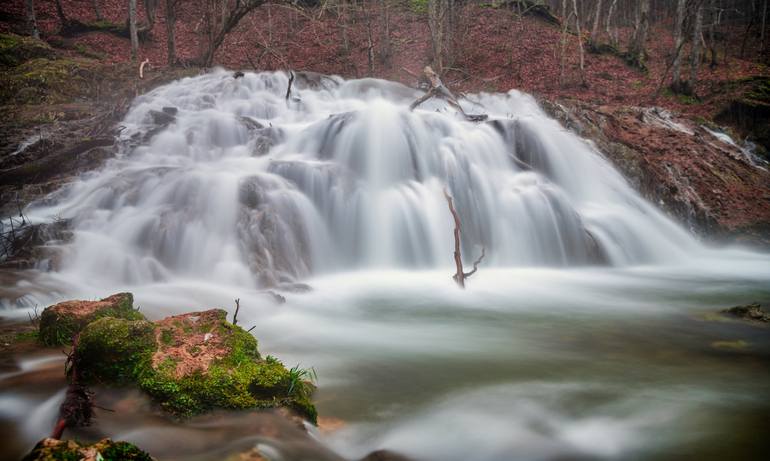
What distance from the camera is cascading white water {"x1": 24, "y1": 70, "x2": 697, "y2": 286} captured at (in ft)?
26.1

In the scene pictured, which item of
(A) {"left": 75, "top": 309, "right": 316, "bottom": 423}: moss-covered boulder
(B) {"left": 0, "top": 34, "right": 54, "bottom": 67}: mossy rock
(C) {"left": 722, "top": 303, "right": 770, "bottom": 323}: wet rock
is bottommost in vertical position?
(C) {"left": 722, "top": 303, "right": 770, "bottom": 323}: wet rock

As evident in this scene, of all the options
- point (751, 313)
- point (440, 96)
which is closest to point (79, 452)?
point (751, 313)

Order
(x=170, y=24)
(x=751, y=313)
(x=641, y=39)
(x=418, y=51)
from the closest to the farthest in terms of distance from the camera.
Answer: (x=751, y=313), (x=170, y=24), (x=641, y=39), (x=418, y=51)

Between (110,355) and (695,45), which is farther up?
(695,45)

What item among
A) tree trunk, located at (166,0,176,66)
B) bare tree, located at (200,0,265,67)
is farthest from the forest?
tree trunk, located at (166,0,176,66)

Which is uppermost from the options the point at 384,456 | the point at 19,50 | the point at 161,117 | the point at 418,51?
the point at 418,51

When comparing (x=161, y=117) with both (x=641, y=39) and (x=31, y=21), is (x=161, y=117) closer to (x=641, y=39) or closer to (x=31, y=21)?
(x=31, y=21)

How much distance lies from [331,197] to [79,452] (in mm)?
7900

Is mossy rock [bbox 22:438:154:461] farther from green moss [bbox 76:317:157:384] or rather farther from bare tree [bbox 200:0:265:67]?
bare tree [bbox 200:0:265:67]

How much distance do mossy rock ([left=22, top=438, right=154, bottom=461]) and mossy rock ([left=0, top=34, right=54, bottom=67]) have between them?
1543cm

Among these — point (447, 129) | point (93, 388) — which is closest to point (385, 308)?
point (93, 388)

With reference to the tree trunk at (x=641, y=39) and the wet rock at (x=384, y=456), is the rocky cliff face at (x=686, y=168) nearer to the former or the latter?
the tree trunk at (x=641, y=39)

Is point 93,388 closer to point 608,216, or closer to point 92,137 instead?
point 92,137

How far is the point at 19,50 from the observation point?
14359 millimetres
